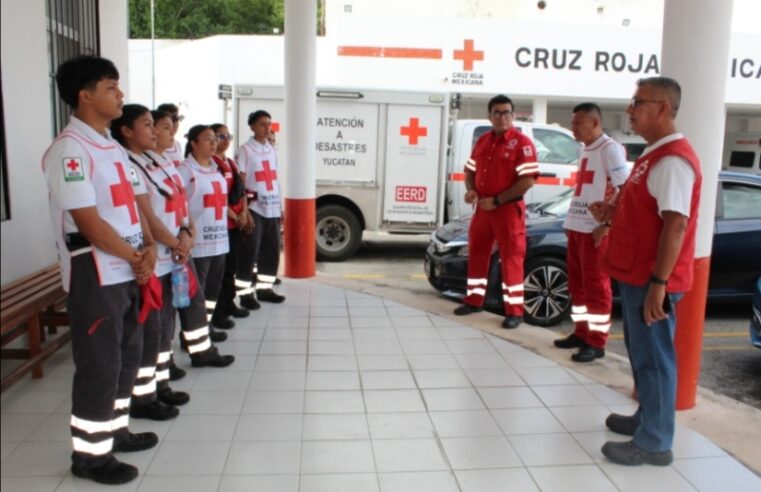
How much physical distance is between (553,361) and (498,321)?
1.08 metres

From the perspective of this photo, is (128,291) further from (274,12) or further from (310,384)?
(274,12)

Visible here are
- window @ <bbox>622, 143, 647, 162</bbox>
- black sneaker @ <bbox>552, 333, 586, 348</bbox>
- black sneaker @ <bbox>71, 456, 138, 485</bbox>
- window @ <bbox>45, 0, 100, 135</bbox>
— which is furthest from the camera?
window @ <bbox>622, 143, 647, 162</bbox>

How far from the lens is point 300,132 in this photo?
753 cm

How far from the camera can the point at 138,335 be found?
10.8 feet

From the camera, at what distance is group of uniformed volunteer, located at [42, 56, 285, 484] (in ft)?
9.57

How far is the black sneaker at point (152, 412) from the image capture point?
12.5ft

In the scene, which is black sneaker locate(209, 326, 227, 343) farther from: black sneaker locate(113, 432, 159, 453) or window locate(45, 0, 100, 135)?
window locate(45, 0, 100, 135)

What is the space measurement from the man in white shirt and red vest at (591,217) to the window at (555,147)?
4619mm

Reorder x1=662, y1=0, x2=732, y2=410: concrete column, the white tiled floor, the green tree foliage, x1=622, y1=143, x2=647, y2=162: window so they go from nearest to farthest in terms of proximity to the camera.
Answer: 1. the white tiled floor
2. x1=662, y1=0, x2=732, y2=410: concrete column
3. x1=622, y1=143, x2=647, y2=162: window
4. the green tree foliage

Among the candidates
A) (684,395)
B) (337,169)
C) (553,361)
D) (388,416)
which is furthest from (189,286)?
(337,169)

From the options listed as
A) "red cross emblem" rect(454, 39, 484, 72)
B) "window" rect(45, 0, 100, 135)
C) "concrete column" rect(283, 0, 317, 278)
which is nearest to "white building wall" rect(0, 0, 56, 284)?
"window" rect(45, 0, 100, 135)

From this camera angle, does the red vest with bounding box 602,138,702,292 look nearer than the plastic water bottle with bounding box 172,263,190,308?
Yes

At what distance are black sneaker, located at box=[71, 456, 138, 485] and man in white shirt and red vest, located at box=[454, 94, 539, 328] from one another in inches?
140

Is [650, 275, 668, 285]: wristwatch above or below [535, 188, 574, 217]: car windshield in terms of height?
below
